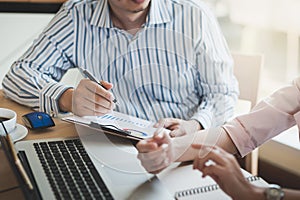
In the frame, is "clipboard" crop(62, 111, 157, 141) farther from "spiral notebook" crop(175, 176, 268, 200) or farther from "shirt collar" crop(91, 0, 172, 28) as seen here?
"shirt collar" crop(91, 0, 172, 28)

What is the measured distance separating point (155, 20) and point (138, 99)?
0.84 feet

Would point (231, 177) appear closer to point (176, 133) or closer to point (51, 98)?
point (176, 133)

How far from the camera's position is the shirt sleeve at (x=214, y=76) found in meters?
1.37

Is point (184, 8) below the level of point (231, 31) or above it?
above

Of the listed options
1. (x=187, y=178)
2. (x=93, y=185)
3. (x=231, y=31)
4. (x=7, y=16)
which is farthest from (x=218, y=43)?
(x=7, y=16)

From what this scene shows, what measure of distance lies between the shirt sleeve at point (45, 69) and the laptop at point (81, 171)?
265mm

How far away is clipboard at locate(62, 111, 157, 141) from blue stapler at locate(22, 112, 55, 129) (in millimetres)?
61

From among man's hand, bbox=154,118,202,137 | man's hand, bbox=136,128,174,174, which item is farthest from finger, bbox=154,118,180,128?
man's hand, bbox=136,128,174,174

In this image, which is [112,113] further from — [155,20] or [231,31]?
[231,31]

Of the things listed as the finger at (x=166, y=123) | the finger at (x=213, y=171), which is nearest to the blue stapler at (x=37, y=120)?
the finger at (x=166, y=123)

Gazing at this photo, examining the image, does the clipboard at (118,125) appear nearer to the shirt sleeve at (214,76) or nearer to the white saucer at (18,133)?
the white saucer at (18,133)

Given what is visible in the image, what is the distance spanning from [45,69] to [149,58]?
0.33 meters

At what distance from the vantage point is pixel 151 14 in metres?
1.39

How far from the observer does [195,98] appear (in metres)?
1.45
